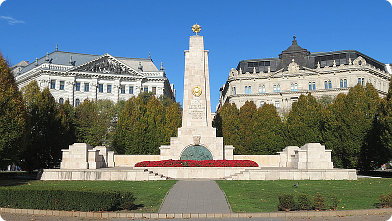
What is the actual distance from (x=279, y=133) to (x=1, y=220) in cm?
3818

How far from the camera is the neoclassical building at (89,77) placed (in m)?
83.7

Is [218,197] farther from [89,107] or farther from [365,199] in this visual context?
[89,107]

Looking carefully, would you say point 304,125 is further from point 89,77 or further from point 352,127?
point 89,77

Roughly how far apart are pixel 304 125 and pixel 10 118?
3084 centimetres

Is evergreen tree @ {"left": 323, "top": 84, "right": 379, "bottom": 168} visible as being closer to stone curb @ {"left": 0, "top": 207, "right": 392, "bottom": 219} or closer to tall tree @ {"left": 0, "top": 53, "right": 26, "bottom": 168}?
stone curb @ {"left": 0, "top": 207, "right": 392, "bottom": 219}

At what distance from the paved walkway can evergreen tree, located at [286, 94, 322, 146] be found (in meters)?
25.6

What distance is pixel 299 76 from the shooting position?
9156 centimetres

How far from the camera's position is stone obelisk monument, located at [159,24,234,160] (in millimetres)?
30797

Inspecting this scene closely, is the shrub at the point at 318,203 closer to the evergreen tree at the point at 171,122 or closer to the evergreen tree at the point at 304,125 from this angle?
the evergreen tree at the point at 304,125

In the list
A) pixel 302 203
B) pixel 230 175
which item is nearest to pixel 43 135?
pixel 230 175

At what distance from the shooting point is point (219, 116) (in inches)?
2051

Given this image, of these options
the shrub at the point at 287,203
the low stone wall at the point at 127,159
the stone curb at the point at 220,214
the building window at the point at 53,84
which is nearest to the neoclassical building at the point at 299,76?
the building window at the point at 53,84

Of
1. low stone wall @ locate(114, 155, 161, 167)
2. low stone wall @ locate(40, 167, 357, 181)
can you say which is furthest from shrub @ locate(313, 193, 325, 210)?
low stone wall @ locate(114, 155, 161, 167)

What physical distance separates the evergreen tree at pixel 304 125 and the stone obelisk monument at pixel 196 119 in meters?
14.0
